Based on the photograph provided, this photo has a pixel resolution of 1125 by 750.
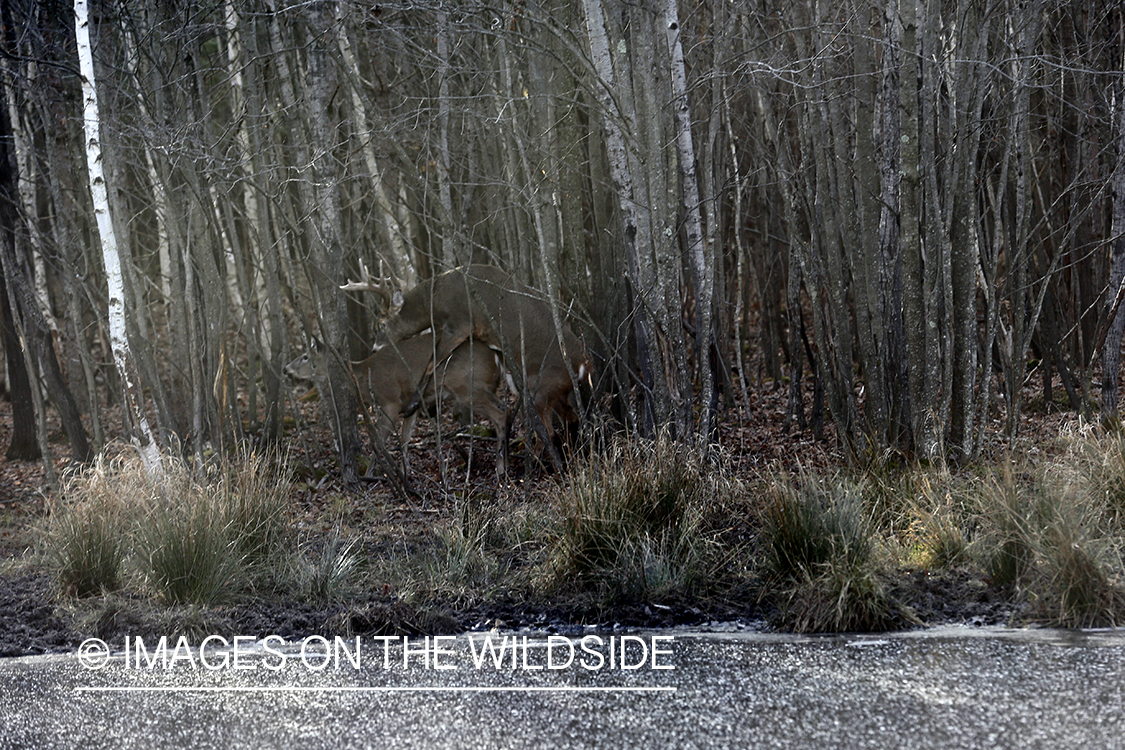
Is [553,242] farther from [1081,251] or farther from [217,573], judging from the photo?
[1081,251]

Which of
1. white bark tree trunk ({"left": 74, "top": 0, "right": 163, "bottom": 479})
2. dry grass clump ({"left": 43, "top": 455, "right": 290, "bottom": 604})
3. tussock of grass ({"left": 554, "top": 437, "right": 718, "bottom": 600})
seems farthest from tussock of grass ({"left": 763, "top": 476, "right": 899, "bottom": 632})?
white bark tree trunk ({"left": 74, "top": 0, "right": 163, "bottom": 479})

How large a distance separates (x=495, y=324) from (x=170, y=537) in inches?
144

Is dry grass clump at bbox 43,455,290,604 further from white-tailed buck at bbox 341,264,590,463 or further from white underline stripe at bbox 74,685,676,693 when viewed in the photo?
white-tailed buck at bbox 341,264,590,463

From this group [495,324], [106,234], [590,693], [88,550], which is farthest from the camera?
[495,324]

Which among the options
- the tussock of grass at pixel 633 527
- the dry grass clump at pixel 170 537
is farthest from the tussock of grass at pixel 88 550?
the tussock of grass at pixel 633 527

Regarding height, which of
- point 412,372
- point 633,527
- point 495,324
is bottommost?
point 633,527

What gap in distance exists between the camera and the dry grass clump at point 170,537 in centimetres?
534

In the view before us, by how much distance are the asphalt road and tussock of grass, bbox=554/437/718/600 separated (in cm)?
51

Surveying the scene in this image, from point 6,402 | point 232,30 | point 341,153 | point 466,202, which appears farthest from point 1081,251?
point 6,402

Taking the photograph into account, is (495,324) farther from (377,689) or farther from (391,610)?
A: (377,689)

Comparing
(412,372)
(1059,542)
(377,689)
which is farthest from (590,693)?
(412,372)

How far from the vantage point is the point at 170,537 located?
5.34m

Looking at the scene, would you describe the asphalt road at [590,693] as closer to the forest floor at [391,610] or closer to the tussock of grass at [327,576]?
the forest floor at [391,610]

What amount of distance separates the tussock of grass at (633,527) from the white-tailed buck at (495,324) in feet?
8.35
